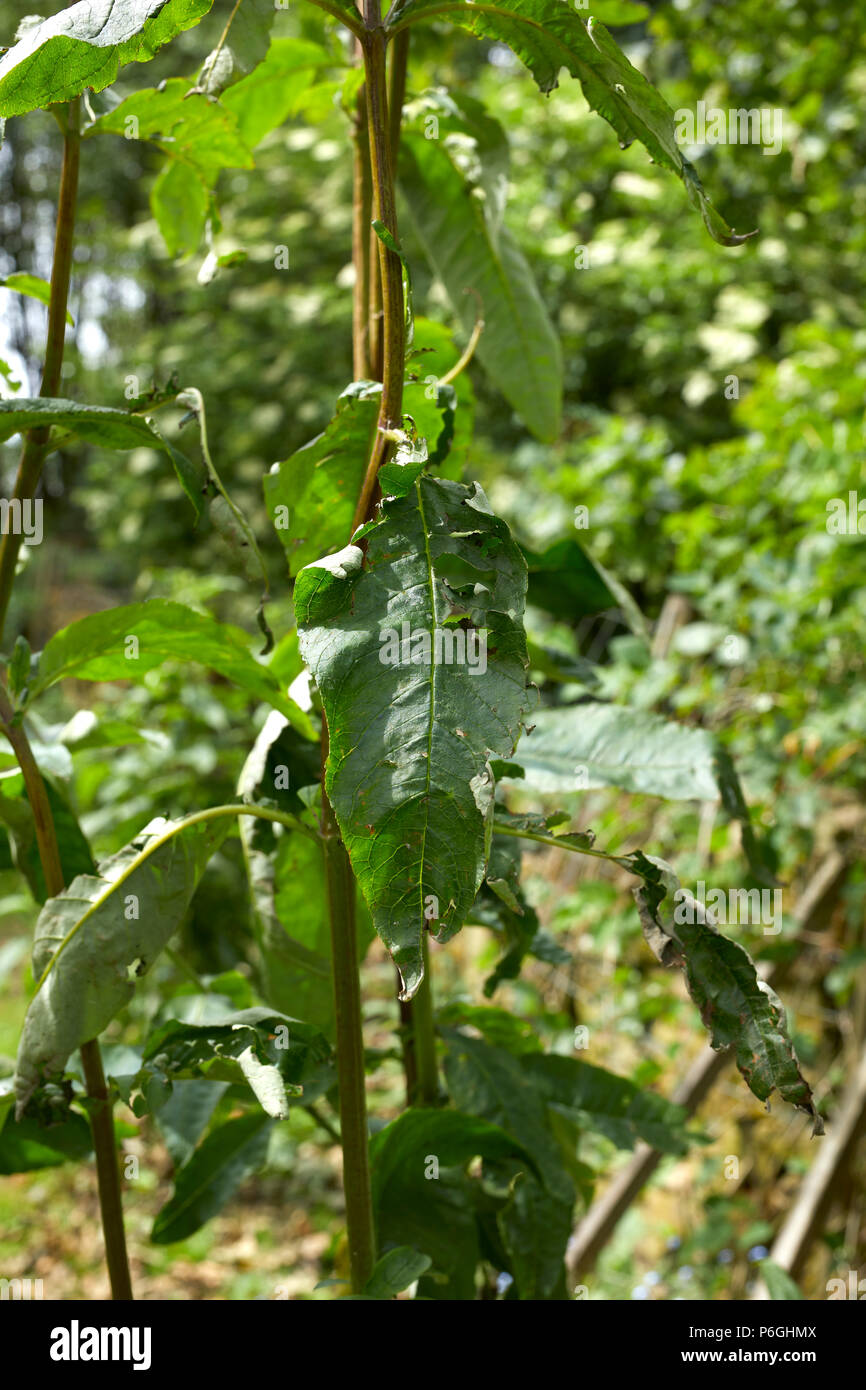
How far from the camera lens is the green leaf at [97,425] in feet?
2.30

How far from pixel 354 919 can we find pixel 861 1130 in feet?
5.09

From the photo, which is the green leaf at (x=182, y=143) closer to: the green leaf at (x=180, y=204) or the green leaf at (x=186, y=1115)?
the green leaf at (x=180, y=204)

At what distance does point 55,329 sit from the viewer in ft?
2.70

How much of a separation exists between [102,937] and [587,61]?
0.63 m

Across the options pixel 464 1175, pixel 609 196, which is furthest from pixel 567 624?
pixel 609 196

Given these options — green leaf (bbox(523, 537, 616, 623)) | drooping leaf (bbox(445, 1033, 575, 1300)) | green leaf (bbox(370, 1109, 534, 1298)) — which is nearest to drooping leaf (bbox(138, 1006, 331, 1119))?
green leaf (bbox(370, 1109, 534, 1298))

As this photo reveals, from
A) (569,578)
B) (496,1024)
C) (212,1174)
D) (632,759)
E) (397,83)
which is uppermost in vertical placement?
(397,83)

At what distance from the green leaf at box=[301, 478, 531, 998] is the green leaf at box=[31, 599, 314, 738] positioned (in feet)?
0.75

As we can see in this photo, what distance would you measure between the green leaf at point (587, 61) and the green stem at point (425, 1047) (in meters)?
A: 0.66

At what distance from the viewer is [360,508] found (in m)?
0.72

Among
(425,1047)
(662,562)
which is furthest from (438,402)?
(662,562)

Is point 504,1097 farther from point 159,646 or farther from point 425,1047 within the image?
point 159,646

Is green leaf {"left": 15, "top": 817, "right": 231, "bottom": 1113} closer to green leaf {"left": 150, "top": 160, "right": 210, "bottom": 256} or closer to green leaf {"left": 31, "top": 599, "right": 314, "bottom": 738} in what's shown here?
green leaf {"left": 31, "top": 599, "right": 314, "bottom": 738}

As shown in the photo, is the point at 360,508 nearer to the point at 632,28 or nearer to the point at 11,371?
the point at 11,371
